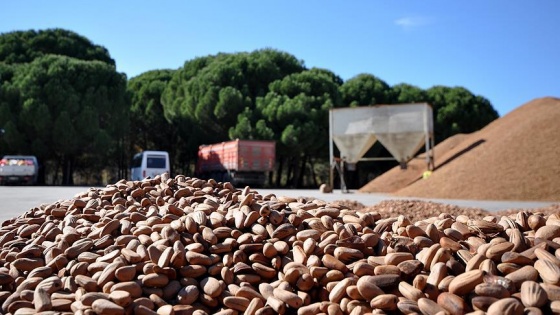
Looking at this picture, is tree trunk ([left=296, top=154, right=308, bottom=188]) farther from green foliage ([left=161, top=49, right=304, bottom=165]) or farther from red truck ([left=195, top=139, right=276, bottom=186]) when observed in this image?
red truck ([left=195, top=139, right=276, bottom=186])

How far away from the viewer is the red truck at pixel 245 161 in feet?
79.5

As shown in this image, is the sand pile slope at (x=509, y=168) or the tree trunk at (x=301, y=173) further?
the tree trunk at (x=301, y=173)

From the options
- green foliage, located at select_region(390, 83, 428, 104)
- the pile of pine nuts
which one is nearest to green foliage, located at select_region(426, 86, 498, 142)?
green foliage, located at select_region(390, 83, 428, 104)

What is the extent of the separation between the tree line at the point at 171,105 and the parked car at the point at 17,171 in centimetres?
578

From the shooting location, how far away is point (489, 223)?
315 centimetres

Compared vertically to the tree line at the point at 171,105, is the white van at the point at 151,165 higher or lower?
lower

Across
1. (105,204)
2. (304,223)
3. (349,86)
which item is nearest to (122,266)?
(304,223)

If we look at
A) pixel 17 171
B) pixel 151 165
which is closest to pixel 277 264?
pixel 151 165

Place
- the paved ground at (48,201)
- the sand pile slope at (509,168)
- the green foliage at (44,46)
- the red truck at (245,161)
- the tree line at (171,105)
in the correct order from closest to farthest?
1. the paved ground at (48,201)
2. the sand pile slope at (509,168)
3. the red truck at (245,161)
4. the tree line at (171,105)
5. the green foliage at (44,46)

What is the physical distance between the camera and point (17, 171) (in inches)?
880

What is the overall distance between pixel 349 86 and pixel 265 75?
6749mm

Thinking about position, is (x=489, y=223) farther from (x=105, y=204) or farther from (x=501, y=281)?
(x=105, y=204)

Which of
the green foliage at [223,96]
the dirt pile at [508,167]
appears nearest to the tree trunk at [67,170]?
the green foliage at [223,96]

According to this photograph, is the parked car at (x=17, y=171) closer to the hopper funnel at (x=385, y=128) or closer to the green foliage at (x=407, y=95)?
the hopper funnel at (x=385, y=128)
